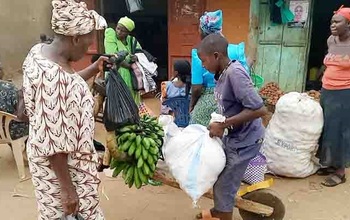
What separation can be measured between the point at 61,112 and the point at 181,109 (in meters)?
2.54

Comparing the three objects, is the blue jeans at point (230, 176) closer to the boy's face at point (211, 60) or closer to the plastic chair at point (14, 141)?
the boy's face at point (211, 60)

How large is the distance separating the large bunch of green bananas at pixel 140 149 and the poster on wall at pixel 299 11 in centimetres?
406

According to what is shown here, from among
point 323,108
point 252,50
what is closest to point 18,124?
point 323,108

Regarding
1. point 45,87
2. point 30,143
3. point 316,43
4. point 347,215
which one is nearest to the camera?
point 45,87

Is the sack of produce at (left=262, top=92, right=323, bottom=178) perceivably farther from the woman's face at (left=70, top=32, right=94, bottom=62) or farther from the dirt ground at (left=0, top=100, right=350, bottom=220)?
the woman's face at (left=70, top=32, right=94, bottom=62)

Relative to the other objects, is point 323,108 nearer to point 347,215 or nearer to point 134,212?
point 347,215

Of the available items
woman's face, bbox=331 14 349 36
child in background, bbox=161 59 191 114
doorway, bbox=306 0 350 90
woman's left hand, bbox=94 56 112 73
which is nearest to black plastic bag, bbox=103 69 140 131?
woman's left hand, bbox=94 56 112 73

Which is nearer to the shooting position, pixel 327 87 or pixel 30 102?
pixel 30 102

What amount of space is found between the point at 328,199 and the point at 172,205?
60.4 inches

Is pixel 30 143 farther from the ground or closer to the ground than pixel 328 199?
farther from the ground

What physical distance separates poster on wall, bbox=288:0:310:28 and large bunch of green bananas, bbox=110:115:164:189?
406 centimetres

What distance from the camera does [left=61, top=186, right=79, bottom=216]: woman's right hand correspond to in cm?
208

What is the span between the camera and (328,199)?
13.3 feet

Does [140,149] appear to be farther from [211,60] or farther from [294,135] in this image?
[294,135]
